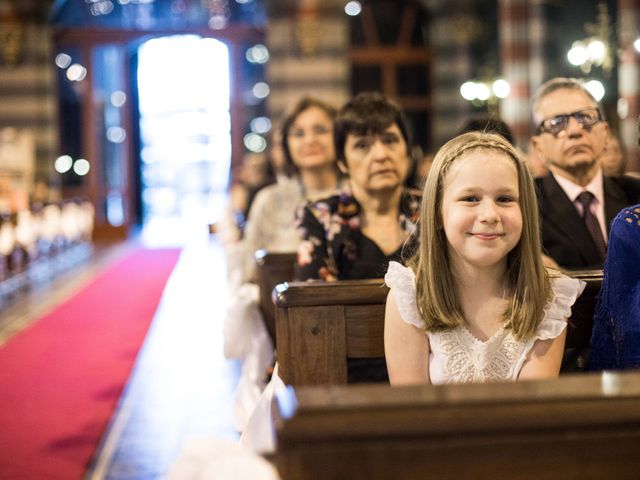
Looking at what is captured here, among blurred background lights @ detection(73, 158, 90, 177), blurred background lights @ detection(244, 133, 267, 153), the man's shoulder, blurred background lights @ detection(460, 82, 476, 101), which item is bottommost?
the man's shoulder

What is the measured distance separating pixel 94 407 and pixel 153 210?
2166 centimetres

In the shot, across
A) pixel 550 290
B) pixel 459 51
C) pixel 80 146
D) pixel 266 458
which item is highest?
pixel 459 51

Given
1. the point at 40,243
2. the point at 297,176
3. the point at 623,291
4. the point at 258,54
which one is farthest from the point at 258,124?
the point at 623,291

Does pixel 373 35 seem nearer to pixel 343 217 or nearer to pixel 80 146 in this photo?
pixel 80 146

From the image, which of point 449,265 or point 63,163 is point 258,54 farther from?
point 449,265

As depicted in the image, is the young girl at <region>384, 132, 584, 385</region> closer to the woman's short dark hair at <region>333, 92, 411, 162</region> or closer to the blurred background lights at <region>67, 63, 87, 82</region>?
the woman's short dark hair at <region>333, 92, 411, 162</region>

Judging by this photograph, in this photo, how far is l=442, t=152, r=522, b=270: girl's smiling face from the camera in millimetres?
2262

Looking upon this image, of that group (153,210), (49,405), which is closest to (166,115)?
(153,210)

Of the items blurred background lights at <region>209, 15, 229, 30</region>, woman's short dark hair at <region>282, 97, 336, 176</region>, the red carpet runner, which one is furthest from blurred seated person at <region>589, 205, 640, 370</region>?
blurred background lights at <region>209, 15, 229, 30</region>

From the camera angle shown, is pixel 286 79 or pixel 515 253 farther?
pixel 286 79

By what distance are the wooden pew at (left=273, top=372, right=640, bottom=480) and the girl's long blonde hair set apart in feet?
2.93

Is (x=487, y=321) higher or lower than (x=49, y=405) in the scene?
higher

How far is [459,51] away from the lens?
18.6m

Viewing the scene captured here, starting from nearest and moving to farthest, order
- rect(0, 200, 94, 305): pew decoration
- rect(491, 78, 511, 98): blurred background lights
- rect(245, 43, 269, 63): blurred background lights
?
rect(0, 200, 94, 305): pew decoration < rect(491, 78, 511, 98): blurred background lights < rect(245, 43, 269, 63): blurred background lights
